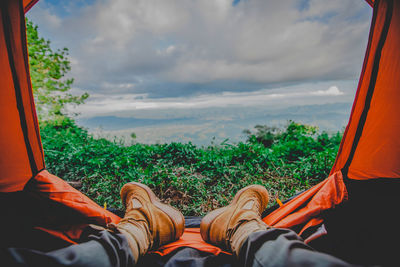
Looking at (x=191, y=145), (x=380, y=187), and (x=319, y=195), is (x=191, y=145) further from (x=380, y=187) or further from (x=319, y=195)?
(x=380, y=187)

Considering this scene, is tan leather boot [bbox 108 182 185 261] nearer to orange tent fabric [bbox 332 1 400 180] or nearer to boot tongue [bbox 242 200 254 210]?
boot tongue [bbox 242 200 254 210]

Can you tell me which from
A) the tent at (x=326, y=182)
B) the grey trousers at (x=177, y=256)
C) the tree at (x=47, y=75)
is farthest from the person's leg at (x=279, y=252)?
the tree at (x=47, y=75)

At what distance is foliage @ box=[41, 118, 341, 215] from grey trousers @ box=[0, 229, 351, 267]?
0.99 m

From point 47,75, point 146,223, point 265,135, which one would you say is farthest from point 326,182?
point 47,75

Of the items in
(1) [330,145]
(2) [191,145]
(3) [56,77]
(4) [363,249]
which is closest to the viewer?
(4) [363,249]

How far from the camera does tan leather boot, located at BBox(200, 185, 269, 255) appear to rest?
1.11m

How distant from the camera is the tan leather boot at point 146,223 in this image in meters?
1.06

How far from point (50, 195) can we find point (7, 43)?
39.7 inches

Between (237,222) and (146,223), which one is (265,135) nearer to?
(237,222)

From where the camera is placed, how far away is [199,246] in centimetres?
123

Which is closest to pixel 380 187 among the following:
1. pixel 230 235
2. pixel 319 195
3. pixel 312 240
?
pixel 319 195

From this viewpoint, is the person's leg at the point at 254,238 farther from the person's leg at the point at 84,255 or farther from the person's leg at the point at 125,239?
the person's leg at the point at 84,255

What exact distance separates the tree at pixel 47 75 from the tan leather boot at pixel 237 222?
4.91 m

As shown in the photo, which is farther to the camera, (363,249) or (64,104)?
(64,104)
